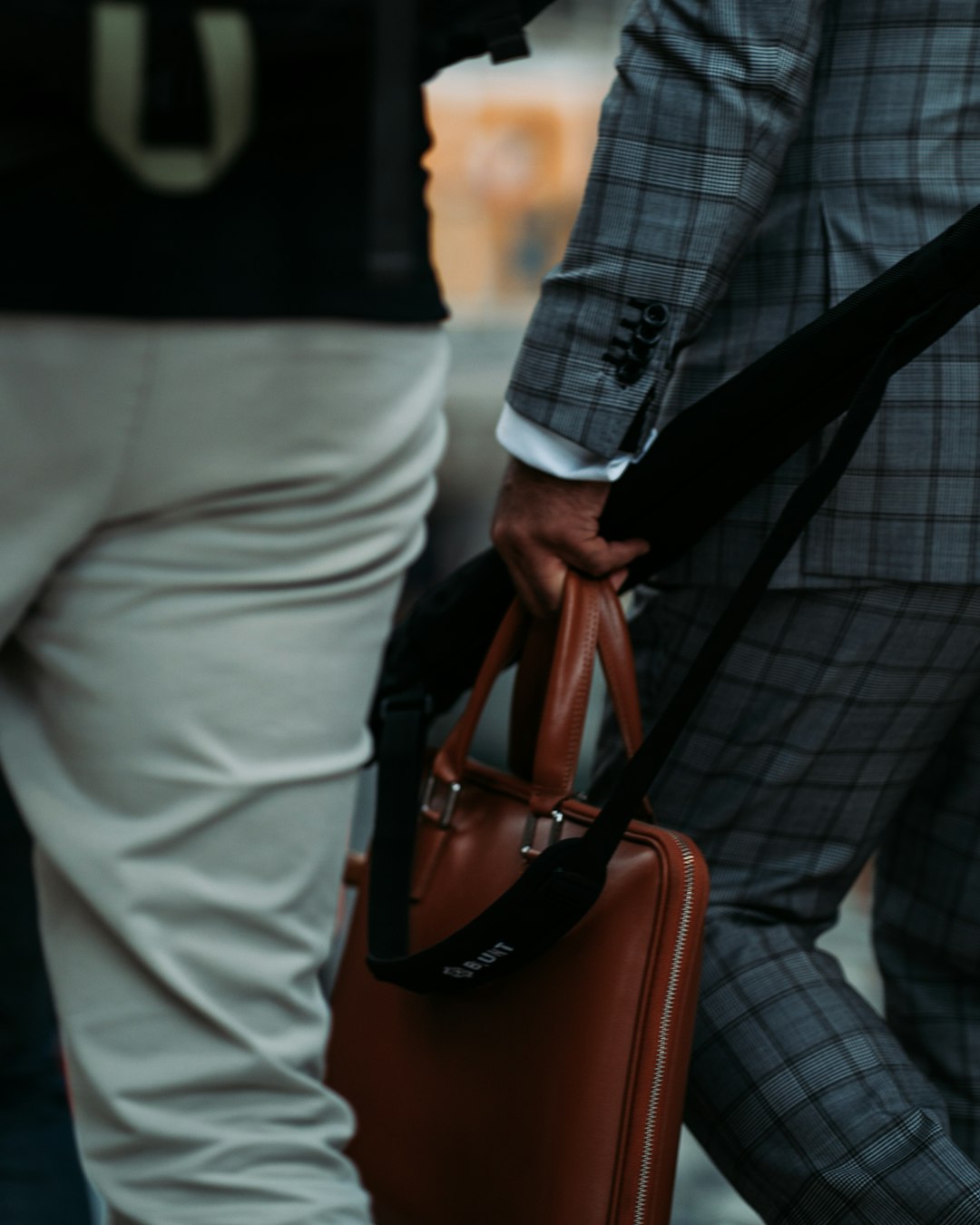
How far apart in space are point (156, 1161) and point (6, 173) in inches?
24.8

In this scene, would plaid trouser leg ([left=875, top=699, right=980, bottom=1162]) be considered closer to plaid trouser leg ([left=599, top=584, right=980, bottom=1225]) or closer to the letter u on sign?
plaid trouser leg ([left=599, top=584, right=980, bottom=1225])

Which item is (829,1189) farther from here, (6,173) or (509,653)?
(6,173)

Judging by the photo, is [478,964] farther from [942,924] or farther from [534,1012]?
[942,924]

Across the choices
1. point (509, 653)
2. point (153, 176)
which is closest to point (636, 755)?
point (509, 653)

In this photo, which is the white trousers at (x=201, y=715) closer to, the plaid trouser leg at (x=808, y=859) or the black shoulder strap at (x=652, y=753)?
the black shoulder strap at (x=652, y=753)

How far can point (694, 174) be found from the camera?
126 cm

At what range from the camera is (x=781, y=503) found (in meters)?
1.33

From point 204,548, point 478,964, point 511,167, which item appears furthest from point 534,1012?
point 511,167

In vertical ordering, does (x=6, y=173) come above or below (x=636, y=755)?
above

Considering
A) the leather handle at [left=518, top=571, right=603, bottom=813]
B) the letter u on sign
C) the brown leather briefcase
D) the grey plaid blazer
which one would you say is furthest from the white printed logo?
the letter u on sign

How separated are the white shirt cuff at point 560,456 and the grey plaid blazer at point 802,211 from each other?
23mm

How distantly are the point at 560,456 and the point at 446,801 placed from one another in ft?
1.18

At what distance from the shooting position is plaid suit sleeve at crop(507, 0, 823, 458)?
1.24m

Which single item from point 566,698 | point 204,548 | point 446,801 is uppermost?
point 204,548
